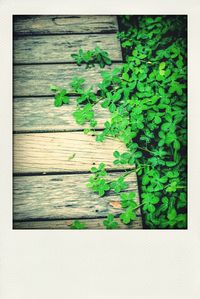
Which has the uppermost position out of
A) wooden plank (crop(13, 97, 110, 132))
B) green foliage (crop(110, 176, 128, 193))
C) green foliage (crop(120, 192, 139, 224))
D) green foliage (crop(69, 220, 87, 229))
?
wooden plank (crop(13, 97, 110, 132))

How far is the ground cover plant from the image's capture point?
134 centimetres

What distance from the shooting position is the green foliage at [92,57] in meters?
1.37

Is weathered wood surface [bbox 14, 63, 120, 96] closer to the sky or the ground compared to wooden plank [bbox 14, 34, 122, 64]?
closer to the ground

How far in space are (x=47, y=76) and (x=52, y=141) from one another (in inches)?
10.2

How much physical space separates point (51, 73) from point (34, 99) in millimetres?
123

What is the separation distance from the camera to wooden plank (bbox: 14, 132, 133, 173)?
4.42 ft

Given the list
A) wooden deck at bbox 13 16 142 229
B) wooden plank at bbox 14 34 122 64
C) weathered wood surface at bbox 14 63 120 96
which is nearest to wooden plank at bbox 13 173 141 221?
wooden deck at bbox 13 16 142 229

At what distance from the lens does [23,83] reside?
1.37 meters

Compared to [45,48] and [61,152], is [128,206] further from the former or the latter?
[45,48]

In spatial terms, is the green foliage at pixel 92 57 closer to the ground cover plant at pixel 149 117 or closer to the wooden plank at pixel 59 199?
the ground cover plant at pixel 149 117

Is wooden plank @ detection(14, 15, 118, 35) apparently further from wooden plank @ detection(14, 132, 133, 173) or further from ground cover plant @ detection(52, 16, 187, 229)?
wooden plank @ detection(14, 132, 133, 173)

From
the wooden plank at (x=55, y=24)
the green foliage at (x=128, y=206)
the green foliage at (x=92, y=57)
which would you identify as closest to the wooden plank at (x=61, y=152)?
the green foliage at (x=128, y=206)

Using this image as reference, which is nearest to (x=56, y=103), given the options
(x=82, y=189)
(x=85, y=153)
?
(x=85, y=153)

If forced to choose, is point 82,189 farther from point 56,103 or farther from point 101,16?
point 101,16
